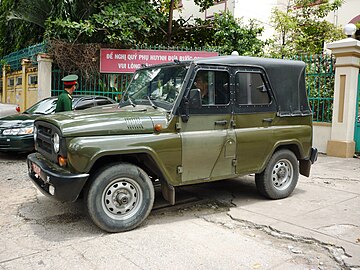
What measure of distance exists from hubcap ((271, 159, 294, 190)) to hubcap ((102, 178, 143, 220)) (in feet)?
7.74

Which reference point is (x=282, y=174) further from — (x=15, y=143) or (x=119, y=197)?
(x=15, y=143)

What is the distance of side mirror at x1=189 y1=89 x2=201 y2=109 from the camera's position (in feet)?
15.1

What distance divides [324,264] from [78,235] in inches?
106

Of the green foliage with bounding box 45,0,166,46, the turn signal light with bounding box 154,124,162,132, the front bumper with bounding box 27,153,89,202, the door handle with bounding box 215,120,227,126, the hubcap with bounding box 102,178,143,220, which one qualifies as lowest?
the hubcap with bounding box 102,178,143,220

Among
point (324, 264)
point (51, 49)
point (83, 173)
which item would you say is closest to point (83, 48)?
point (51, 49)

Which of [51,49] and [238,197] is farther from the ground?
[51,49]

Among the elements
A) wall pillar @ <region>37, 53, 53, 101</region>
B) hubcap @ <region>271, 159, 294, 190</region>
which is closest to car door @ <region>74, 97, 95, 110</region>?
wall pillar @ <region>37, 53, 53, 101</region>

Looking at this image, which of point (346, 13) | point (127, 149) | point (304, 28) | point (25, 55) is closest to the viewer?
point (127, 149)

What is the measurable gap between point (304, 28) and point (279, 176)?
37.5 ft

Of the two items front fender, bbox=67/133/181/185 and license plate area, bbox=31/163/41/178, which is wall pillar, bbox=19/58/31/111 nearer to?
license plate area, bbox=31/163/41/178

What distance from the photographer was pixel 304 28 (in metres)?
15.4

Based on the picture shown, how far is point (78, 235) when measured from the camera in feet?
14.1

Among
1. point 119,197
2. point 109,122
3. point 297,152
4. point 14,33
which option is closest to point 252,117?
point 297,152

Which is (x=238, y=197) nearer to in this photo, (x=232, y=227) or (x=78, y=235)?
(x=232, y=227)
